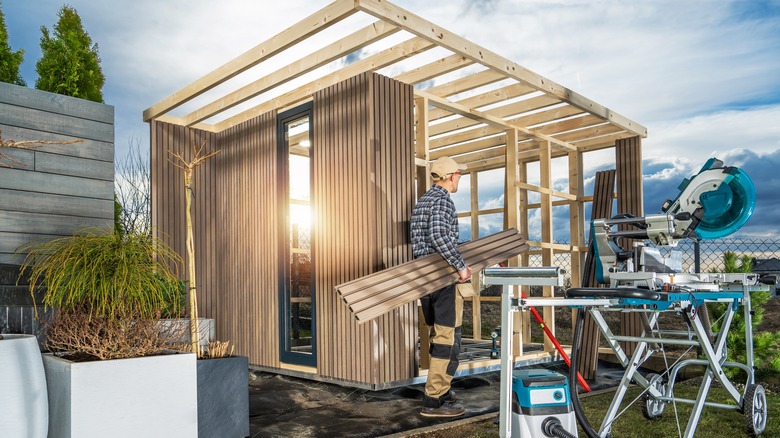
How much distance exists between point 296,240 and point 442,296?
3.79m

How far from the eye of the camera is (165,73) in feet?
28.7

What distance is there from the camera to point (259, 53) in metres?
5.03

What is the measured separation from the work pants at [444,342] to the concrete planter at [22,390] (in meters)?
2.51

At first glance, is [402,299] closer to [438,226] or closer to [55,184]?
[438,226]

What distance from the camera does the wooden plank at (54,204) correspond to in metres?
5.44

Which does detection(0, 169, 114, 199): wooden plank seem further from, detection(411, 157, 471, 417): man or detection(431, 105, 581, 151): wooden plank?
detection(431, 105, 581, 151): wooden plank

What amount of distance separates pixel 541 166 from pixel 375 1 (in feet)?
12.5

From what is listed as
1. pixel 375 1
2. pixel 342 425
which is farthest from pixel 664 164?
pixel 342 425

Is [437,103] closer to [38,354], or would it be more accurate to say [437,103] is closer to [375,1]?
[375,1]

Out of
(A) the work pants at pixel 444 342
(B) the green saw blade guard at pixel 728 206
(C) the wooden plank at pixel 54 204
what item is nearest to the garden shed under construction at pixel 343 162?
(A) the work pants at pixel 444 342

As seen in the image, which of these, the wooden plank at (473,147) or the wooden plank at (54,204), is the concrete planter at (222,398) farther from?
the wooden plank at (473,147)

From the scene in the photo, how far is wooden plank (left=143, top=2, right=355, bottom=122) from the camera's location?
432 centimetres

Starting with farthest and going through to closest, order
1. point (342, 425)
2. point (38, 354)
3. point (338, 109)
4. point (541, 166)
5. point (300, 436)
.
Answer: point (541, 166) < point (338, 109) < point (342, 425) < point (300, 436) < point (38, 354)

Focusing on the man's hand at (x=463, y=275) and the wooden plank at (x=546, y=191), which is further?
the wooden plank at (x=546, y=191)
